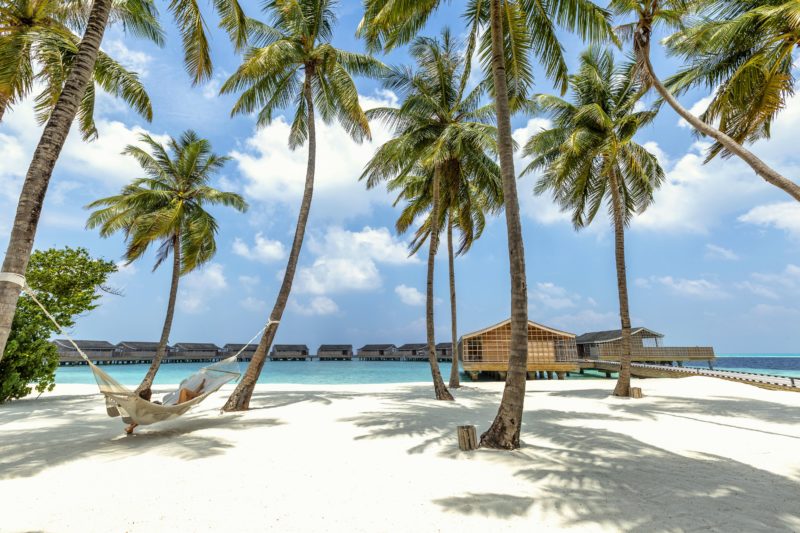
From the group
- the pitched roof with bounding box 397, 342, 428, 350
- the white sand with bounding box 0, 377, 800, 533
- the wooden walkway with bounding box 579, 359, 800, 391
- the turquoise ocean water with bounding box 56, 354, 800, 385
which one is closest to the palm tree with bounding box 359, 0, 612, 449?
the white sand with bounding box 0, 377, 800, 533

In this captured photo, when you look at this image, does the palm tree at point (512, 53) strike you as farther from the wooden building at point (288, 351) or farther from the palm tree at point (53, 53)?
the wooden building at point (288, 351)

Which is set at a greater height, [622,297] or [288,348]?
[622,297]

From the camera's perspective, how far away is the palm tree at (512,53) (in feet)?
16.5

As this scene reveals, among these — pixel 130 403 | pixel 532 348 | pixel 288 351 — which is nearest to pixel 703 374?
pixel 532 348

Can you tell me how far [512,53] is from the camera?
7414 mm

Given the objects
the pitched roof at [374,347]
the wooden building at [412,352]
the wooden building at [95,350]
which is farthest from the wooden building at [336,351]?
the wooden building at [95,350]

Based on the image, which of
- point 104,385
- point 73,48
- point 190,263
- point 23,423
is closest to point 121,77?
point 73,48

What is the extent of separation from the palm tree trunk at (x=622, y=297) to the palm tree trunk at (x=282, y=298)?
27.9ft

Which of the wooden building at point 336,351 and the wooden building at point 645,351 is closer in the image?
the wooden building at point 645,351

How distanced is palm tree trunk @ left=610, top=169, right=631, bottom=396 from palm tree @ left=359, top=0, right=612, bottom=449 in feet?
15.4

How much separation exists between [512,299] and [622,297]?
22.8 feet

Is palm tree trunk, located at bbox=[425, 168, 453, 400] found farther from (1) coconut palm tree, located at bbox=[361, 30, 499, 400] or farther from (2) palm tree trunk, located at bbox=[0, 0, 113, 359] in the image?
(2) palm tree trunk, located at bbox=[0, 0, 113, 359]

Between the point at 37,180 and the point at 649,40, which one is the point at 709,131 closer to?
the point at 649,40

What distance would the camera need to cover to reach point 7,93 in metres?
5.19
